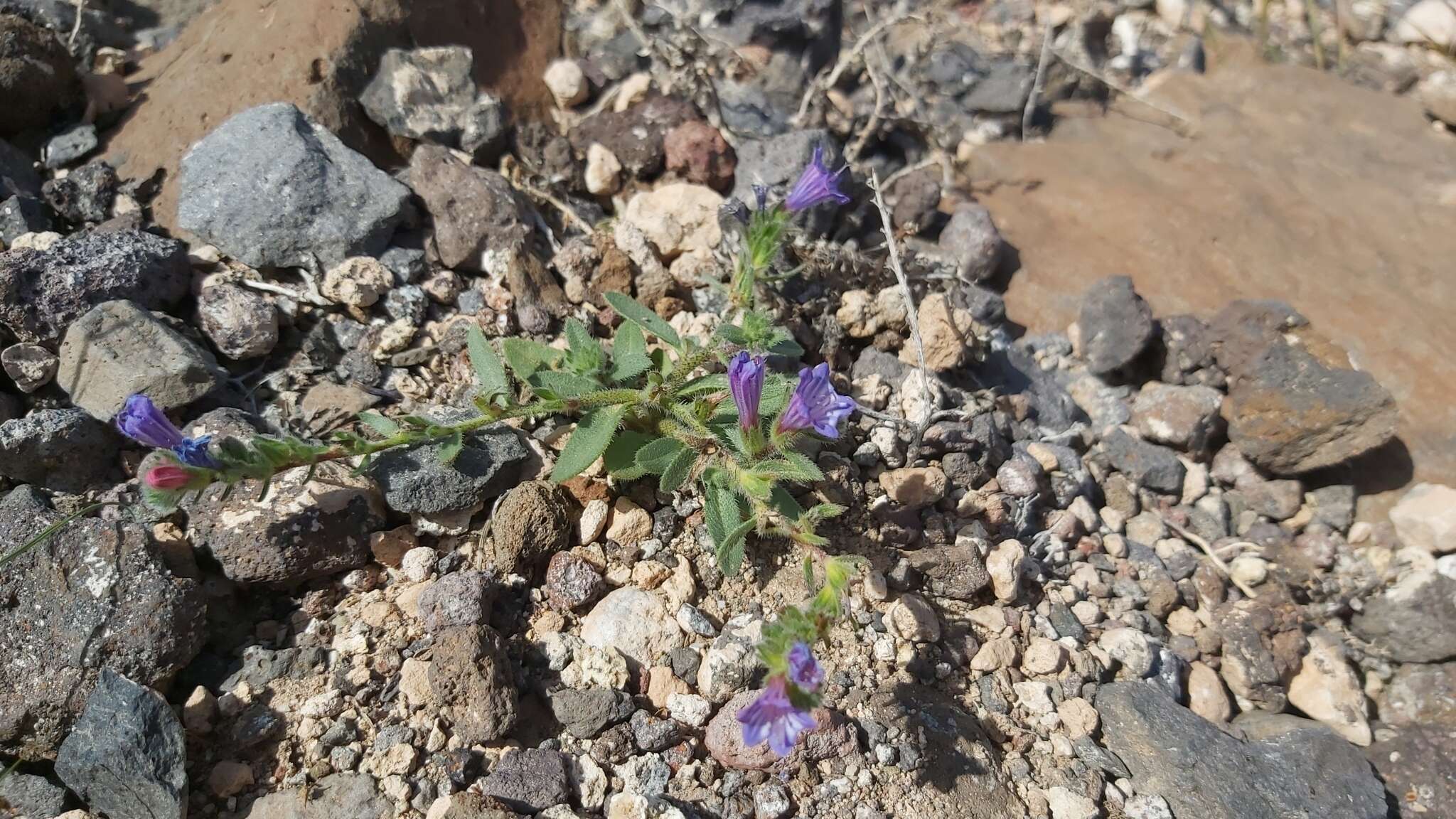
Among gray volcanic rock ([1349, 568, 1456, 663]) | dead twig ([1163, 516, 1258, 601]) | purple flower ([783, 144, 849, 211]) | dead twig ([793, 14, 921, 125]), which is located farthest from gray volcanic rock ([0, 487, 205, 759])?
gray volcanic rock ([1349, 568, 1456, 663])

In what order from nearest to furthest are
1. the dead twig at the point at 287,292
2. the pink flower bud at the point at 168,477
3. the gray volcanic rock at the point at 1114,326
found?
the pink flower bud at the point at 168,477, the dead twig at the point at 287,292, the gray volcanic rock at the point at 1114,326

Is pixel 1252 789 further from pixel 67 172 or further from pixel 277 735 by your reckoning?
pixel 67 172

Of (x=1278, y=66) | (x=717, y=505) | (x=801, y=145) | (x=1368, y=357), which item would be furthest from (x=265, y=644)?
(x=1278, y=66)

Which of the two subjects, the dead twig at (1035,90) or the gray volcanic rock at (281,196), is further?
the dead twig at (1035,90)

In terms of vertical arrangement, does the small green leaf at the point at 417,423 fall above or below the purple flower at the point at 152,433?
below

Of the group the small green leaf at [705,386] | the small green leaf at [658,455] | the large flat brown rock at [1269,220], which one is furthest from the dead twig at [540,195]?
the large flat brown rock at [1269,220]

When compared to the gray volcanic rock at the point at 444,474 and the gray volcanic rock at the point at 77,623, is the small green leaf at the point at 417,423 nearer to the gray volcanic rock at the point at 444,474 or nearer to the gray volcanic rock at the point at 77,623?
the gray volcanic rock at the point at 444,474
